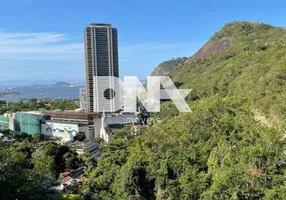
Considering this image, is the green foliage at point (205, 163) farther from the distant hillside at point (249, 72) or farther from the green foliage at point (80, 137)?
the green foliage at point (80, 137)

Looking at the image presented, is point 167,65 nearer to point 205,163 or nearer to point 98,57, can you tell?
point 98,57

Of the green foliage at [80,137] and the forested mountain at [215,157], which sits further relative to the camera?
the green foliage at [80,137]

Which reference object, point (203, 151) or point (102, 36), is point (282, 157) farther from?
point (102, 36)

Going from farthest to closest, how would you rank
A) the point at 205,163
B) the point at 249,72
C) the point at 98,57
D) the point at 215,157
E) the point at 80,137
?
the point at 98,57 < the point at 80,137 < the point at 249,72 < the point at 205,163 < the point at 215,157

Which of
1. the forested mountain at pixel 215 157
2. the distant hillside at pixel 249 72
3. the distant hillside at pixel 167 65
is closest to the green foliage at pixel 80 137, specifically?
the distant hillside at pixel 249 72

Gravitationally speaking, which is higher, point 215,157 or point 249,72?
point 249,72

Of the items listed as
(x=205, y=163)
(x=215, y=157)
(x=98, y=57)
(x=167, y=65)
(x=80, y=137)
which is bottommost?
(x=80, y=137)

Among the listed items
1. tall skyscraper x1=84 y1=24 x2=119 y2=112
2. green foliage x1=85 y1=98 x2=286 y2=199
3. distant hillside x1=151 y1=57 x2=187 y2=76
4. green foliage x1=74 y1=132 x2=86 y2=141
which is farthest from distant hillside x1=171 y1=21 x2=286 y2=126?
distant hillside x1=151 y1=57 x2=187 y2=76

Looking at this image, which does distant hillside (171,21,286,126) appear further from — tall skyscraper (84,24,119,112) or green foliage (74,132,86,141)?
green foliage (74,132,86,141)

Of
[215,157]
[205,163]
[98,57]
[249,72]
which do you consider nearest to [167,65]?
[98,57]

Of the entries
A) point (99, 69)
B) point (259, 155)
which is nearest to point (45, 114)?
point (99, 69)
